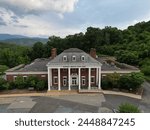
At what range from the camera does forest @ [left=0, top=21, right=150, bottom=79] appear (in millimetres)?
36906

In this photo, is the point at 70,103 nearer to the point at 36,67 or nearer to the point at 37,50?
the point at 36,67

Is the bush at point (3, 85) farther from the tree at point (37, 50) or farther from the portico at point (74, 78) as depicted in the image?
the tree at point (37, 50)

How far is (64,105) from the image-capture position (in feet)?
78.1

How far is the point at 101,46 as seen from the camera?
37.0m

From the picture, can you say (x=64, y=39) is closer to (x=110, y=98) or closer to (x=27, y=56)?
(x=27, y=56)

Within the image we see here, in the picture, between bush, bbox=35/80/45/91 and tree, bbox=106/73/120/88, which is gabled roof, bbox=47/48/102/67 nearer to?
tree, bbox=106/73/120/88

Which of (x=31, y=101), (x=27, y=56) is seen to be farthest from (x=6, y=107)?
(x=27, y=56)

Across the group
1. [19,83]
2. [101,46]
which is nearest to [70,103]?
[19,83]

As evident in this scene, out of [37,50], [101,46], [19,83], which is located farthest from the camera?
[37,50]

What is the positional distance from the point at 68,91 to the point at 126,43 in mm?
21997

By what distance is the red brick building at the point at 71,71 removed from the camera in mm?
31453

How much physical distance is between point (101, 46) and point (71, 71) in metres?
7.92

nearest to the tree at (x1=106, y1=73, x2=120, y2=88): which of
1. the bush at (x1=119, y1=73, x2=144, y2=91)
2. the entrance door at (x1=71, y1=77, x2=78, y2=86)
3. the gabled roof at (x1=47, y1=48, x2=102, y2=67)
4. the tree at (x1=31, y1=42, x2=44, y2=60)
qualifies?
the bush at (x1=119, y1=73, x2=144, y2=91)

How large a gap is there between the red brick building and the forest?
16.6 feet
